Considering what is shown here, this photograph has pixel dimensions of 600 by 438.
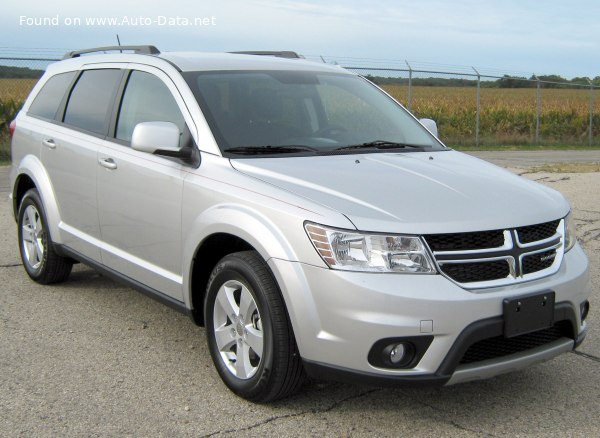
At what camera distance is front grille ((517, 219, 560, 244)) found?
3.85 metres

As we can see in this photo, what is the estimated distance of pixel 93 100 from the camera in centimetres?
570

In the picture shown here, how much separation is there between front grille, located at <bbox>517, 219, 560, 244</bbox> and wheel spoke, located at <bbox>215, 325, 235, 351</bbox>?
154 centimetres

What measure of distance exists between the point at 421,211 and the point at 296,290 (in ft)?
2.22

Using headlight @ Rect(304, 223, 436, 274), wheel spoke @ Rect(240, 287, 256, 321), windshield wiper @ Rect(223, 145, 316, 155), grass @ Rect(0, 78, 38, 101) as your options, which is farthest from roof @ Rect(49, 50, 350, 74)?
grass @ Rect(0, 78, 38, 101)

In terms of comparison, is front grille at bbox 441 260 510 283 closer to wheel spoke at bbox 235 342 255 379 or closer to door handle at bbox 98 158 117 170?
wheel spoke at bbox 235 342 255 379

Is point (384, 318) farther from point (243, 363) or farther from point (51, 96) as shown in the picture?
point (51, 96)

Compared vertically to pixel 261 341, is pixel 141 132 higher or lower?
higher

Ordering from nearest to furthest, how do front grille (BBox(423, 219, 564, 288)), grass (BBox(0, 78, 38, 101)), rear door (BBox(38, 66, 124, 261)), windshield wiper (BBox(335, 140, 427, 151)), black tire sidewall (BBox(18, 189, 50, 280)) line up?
front grille (BBox(423, 219, 564, 288)) → windshield wiper (BBox(335, 140, 427, 151)) → rear door (BBox(38, 66, 124, 261)) → black tire sidewall (BBox(18, 189, 50, 280)) → grass (BBox(0, 78, 38, 101))

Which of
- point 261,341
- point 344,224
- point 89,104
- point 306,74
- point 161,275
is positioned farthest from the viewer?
point 89,104

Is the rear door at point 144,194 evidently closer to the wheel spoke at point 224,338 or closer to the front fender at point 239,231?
the front fender at point 239,231

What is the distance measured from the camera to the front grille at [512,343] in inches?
146

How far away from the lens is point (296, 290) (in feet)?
12.0

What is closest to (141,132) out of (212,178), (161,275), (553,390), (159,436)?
(212,178)

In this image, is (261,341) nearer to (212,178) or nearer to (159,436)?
(159,436)
